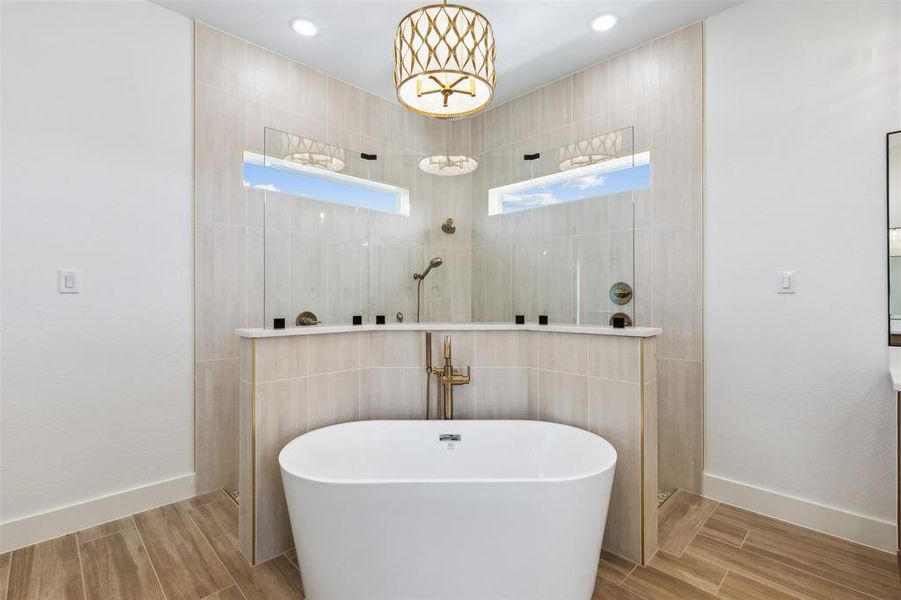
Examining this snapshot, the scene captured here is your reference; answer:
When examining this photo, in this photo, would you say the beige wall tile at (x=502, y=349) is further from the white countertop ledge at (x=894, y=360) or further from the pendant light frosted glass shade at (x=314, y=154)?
the white countertop ledge at (x=894, y=360)

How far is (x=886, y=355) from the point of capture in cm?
190

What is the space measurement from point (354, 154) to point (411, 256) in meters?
0.68

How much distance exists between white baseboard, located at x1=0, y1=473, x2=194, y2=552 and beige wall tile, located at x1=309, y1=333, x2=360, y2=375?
1.17m

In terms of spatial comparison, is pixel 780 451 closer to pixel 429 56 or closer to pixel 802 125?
pixel 802 125

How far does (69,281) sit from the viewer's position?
205 cm

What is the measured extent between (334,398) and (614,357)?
4.66 feet

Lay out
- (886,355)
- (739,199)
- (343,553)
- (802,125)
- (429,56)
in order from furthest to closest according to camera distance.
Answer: (739,199) < (802,125) < (886,355) < (429,56) < (343,553)

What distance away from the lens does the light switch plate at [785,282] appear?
2137 millimetres

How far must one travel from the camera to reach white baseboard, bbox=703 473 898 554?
1.92m

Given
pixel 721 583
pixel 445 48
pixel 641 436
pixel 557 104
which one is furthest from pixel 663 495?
pixel 557 104

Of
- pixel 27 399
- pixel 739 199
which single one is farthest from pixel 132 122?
pixel 739 199

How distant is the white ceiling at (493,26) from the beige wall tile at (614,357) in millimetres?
1873

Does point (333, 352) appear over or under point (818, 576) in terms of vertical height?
over

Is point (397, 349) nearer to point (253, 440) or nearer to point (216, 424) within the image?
point (253, 440)
